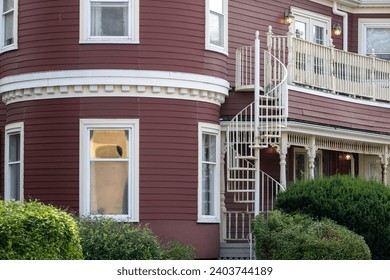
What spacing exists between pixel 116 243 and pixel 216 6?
296 inches

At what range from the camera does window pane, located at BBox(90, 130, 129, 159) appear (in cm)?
2403

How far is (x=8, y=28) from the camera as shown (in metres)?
25.9

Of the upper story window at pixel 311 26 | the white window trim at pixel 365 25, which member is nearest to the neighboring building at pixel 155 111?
the upper story window at pixel 311 26

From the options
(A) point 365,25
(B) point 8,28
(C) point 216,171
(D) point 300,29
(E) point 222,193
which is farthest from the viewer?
(A) point 365,25

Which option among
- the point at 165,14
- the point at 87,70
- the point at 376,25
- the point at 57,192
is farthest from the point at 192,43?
A: the point at 376,25

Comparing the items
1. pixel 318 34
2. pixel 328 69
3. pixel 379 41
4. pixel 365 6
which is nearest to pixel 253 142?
pixel 328 69

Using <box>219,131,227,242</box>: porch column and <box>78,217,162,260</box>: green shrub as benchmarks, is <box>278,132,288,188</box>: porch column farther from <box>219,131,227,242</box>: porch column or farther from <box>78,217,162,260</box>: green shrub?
<box>78,217,162,260</box>: green shrub

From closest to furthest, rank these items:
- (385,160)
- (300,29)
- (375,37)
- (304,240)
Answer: (304,240) < (385,160) < (300,29) < (375,37)

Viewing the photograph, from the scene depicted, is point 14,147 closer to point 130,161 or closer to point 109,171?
point 109,171

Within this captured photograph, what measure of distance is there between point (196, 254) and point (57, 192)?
3.37 metres

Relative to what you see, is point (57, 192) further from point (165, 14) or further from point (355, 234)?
point (355, 234)

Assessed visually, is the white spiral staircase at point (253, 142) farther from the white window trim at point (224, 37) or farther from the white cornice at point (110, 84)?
the white cornice at point (110, 84)

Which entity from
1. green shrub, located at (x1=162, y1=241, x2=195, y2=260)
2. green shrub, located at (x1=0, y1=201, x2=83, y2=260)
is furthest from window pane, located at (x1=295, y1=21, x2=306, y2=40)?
green shrub, located at (x1=0, y1=201, x2=83, y2=260)

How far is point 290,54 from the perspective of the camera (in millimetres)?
26250
